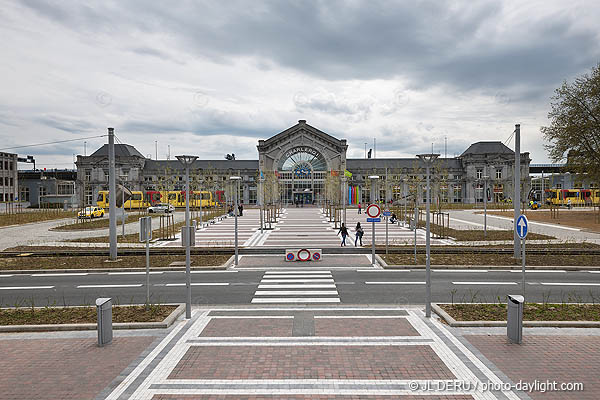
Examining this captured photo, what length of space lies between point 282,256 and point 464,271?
1006 cm

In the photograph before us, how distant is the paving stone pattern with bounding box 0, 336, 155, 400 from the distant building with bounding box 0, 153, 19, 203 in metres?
104

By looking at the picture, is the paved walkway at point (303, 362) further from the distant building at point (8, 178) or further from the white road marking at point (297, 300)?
the distant building at point (8, 178)

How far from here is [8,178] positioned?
97375 millimetres

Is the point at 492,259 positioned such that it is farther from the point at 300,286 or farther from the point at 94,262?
the point at 94,262

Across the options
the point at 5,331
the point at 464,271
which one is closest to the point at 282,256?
the point at 464,271

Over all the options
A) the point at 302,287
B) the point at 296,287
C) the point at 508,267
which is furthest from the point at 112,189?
the point at 508,267

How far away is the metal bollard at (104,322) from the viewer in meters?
9.82

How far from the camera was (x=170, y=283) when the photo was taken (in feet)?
56.0

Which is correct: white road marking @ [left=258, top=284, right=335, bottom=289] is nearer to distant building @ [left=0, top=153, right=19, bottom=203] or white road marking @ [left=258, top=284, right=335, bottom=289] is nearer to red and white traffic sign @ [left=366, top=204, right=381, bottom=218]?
red and white traffic sign @ [left=366, top=204, right=381, bottom=218]

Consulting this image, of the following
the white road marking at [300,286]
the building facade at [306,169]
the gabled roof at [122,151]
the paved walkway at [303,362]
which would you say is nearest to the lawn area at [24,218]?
the building facade at [306,169]

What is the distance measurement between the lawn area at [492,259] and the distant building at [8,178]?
339 ft

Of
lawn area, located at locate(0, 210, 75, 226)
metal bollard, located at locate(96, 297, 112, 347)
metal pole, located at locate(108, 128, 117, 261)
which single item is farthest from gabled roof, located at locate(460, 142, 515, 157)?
metal bollard, located at locate(96, 297, 112, 347)

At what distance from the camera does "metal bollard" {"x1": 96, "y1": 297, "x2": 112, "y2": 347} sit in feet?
32.2

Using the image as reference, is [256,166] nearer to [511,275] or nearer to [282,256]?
[282,256]
